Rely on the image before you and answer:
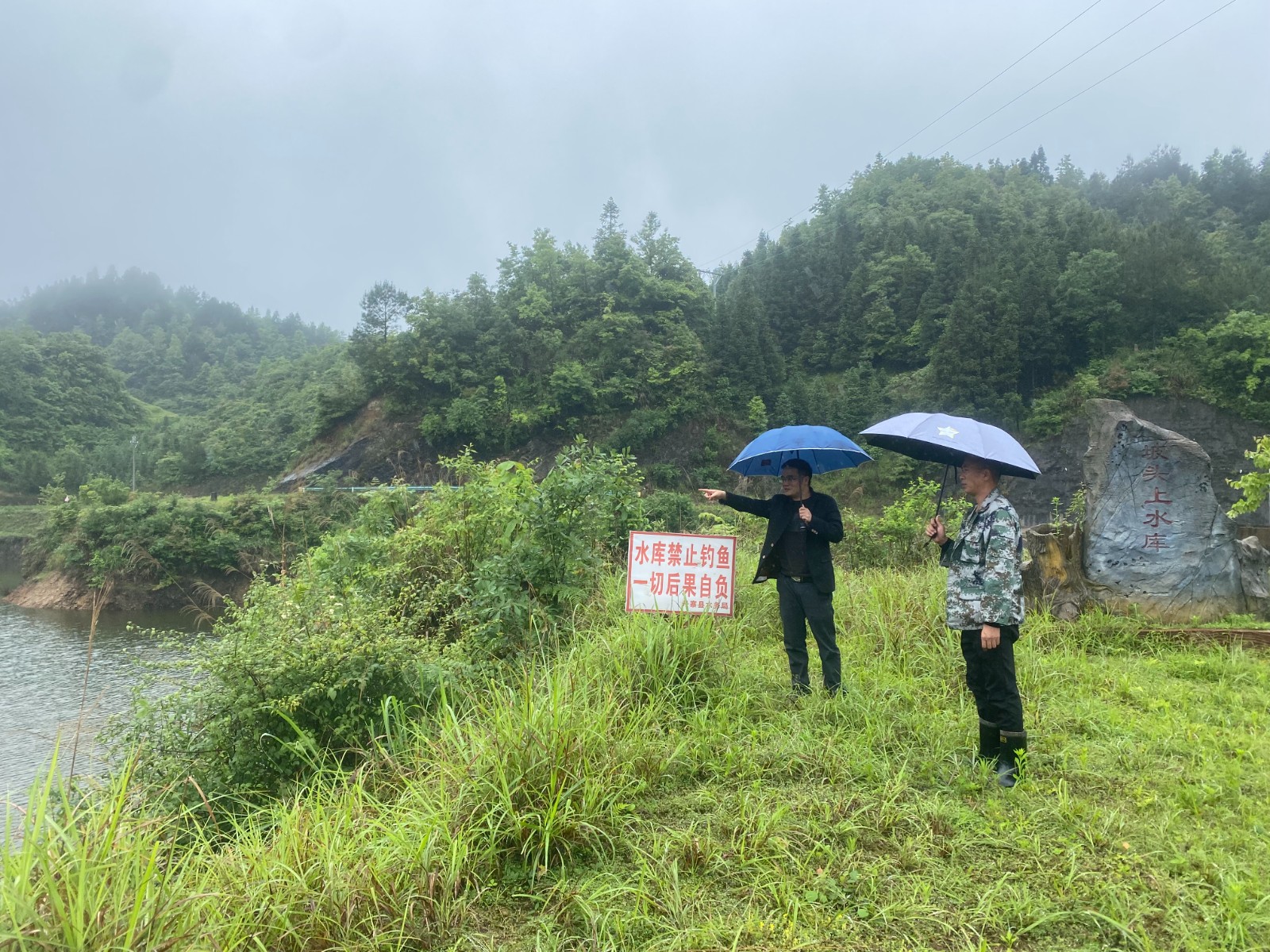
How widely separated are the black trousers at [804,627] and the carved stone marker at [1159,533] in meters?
3.55

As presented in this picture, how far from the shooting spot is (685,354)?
40.9 m

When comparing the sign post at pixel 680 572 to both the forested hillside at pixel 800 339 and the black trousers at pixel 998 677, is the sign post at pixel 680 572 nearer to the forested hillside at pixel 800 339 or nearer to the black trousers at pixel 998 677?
the black trousers at pixel 998 677

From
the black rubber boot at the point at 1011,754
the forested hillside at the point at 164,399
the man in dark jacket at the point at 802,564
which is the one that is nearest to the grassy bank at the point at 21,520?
the forested hillside at the point at 164,399

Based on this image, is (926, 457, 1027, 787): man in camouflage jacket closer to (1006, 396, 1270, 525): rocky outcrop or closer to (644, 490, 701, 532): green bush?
(644, 490, 701, 532): green bush

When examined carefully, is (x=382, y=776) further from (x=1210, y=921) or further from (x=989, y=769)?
(x=1210, y=921)

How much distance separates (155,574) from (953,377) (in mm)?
34137

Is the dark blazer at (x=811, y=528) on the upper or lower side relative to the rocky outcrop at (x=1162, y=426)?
lower

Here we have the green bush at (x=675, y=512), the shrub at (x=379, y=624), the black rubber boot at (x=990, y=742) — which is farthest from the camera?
the green bush at (x=675, y=512)

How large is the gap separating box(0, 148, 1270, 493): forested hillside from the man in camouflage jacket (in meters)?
31.3

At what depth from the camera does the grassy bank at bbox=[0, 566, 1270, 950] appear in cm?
219

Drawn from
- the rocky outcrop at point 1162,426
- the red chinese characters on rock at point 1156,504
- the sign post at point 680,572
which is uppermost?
the rocky outcrop at point 1162,426

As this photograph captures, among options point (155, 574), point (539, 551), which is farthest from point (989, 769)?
point (155, 574)

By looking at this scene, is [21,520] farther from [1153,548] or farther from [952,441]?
[1153,548]

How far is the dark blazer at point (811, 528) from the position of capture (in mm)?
4004
